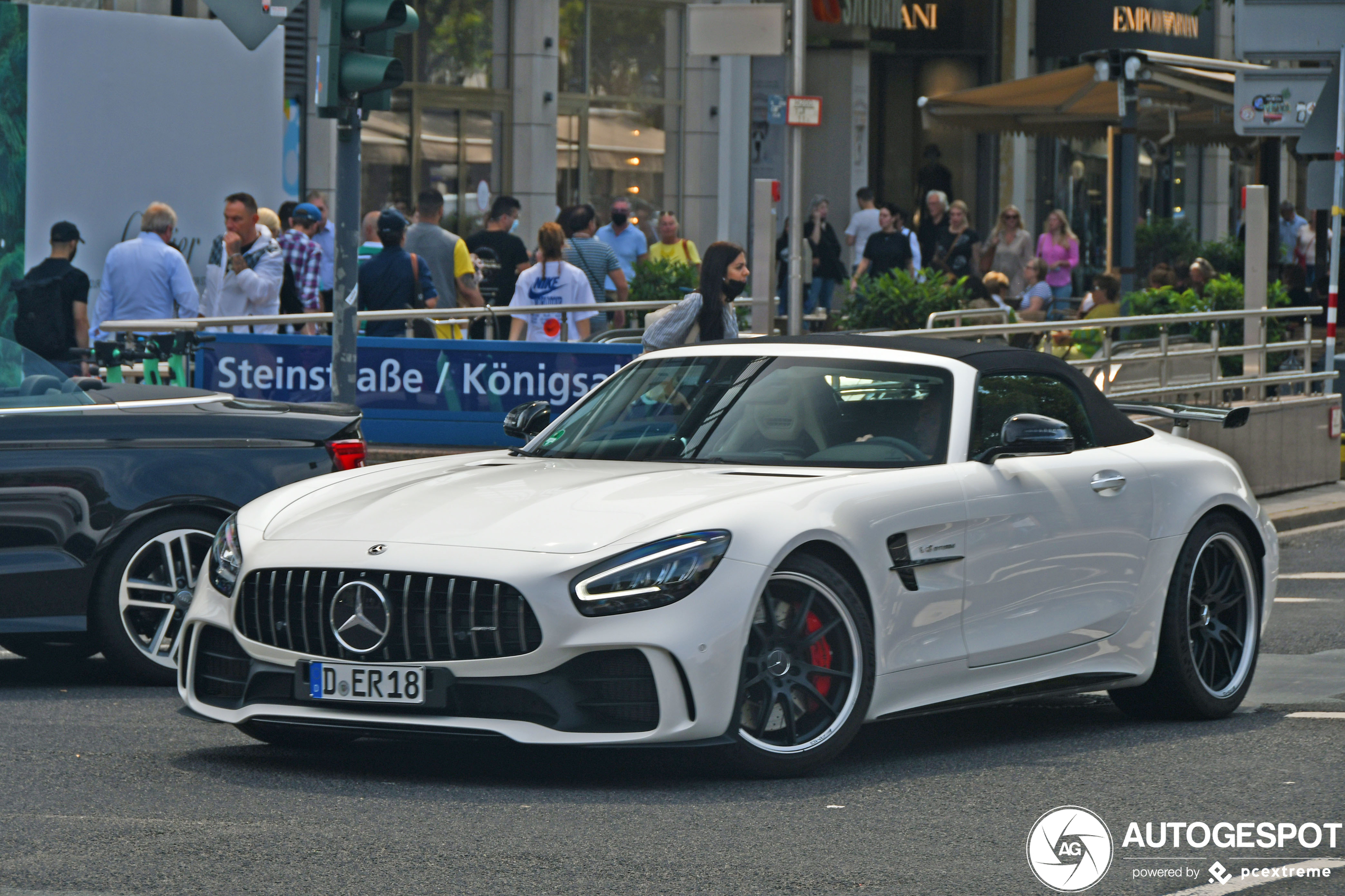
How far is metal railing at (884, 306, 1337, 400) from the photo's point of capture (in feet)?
49.6

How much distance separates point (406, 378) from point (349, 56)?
338 cm

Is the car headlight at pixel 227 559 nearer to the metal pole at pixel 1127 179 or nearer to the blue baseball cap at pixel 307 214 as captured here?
the blue baseball cap at pixel 307 214

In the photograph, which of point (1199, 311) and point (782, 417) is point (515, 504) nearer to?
point (782, 417)

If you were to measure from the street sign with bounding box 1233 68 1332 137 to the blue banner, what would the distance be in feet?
23.7

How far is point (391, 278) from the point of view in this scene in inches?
634

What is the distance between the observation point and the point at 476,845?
18.4 feet

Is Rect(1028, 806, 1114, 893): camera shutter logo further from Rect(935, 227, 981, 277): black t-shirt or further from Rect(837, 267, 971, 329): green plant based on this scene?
Rect(935, 227, 981, 277): black t-shirt

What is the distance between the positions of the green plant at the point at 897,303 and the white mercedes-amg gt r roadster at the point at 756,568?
28.7ft

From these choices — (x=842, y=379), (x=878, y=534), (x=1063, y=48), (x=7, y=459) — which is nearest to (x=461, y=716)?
(x=878, y=534)

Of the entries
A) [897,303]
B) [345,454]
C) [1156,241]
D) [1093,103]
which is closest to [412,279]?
[897,303]

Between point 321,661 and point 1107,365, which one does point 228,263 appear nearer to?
point 1107,365

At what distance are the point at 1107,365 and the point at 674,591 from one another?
9.70 metres

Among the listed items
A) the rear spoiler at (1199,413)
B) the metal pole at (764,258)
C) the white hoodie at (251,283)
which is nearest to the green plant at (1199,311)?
the metal pole at (764,258)

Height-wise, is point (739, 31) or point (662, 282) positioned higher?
point (739, 31)
